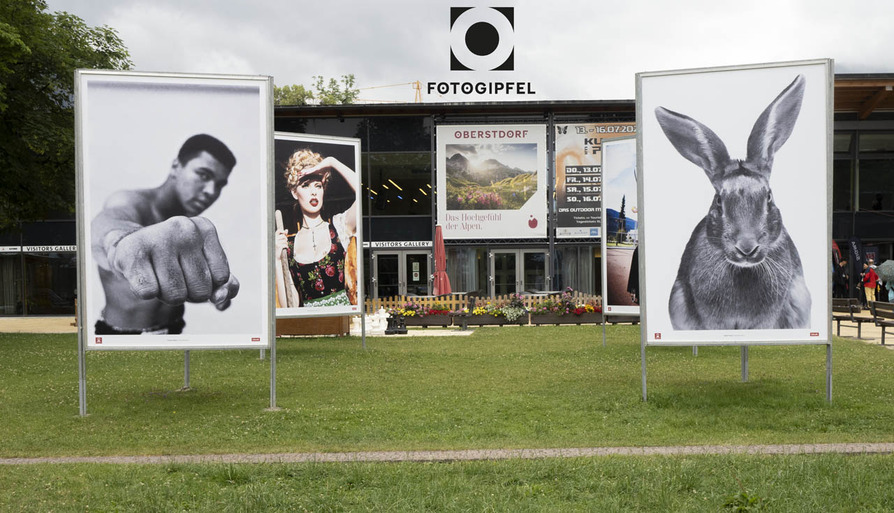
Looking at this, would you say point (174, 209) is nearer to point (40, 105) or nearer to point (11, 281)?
point (40, 105)

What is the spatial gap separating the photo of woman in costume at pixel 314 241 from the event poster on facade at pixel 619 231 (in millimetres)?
5306

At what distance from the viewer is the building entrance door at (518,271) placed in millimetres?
33500

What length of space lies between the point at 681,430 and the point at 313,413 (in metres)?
4.21

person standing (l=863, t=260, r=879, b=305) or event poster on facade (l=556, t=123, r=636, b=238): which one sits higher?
event poster on facade (l=556, t=123, r=636, b=238)

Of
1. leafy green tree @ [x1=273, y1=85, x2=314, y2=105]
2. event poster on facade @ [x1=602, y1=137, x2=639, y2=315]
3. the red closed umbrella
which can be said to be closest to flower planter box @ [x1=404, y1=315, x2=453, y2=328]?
the red closed umbrella

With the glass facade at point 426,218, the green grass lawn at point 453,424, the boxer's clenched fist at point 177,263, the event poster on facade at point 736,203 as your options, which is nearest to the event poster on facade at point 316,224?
the green grass lawn at point 453,424

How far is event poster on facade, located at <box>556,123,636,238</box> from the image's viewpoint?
33375mm

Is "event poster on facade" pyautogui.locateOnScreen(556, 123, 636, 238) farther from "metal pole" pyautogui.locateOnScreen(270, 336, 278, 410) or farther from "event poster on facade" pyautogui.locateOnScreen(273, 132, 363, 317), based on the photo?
"metal pole" pyautogui.locateOnScreen(270, 336, 278, 410)

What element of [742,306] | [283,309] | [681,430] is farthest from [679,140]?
[283,309]

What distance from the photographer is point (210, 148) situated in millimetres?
10445

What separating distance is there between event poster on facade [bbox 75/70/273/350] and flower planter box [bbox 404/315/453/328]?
1462 centimetres

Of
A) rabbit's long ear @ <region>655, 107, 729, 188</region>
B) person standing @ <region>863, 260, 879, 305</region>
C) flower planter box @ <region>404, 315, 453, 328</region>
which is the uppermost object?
rabbit's long ear @ <region>655, 107, 729, 188</region>

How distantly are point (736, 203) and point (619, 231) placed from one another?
6.69 m

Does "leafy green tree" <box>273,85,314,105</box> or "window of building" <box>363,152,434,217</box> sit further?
"leafy green tree" <box>273,85,314,105</box>
